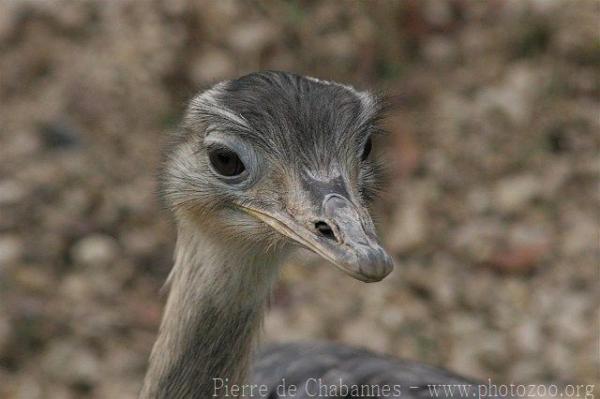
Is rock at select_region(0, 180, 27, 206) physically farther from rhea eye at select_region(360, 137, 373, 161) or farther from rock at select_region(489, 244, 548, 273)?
rhea eye at select_region(360, 137, 373, 161)

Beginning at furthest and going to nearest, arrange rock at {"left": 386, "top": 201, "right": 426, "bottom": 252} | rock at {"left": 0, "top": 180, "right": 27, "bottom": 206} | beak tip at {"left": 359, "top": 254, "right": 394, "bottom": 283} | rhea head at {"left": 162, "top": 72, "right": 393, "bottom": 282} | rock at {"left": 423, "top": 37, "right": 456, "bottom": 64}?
rock at {"left": 423, "top": 37, "right": 456, "bottom": 64} < rock at {"left": 386, "top": 201, "right": 426, "bottom": 252} < rock at {"left": 0, "top": 180, "right": 27, "bottom": 206} < rhea head at {"left": 162, "top": 72, "right": 393, "bottom": 282} < beak tip at {"left": 359, "top": 254, "right": 394, "bottom": 283}

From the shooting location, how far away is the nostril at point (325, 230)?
165 centimetres

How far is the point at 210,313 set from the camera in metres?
1.98

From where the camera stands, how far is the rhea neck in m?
1.96

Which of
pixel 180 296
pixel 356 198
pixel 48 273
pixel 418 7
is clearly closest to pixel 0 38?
pixel 48 273

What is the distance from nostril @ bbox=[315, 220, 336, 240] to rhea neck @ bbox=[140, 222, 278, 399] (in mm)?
289

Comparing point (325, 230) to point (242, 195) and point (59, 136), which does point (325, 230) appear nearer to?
point (242, 195)

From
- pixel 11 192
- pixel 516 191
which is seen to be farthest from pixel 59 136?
pixel 516 191

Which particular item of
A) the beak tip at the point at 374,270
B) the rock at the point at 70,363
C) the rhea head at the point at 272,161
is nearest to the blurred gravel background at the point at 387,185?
the rock at the point at 70,363

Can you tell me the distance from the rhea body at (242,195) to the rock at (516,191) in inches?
75.2

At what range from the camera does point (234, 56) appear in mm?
4250

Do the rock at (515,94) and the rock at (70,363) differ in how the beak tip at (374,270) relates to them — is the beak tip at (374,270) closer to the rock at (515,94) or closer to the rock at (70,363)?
the rock at (70,363)

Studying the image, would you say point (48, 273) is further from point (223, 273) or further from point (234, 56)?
point (223, 273)

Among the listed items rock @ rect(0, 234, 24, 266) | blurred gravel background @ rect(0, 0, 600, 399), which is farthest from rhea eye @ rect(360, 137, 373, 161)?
rock @ rect(0, 234, 24, 266)
